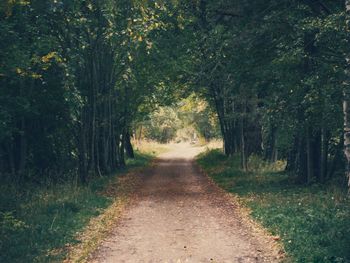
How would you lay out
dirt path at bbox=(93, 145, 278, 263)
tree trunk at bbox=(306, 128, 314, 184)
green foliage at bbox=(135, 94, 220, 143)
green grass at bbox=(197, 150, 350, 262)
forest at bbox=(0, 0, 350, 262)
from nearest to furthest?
1. green grass at bbox=(197, 150, 350, 262)
2. dirt path at bbox=(93, 145, 278, 263)
3. forest at bbox=(0, 0, 350, 262)
4. tree trunk at bbox=(306, 128, 314, 184)
5. green foliage at bbox=(135, 94, 220, 143)

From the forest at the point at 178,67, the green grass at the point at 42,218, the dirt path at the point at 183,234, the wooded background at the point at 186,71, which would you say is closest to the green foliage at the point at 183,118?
the forest at the point at 178,67

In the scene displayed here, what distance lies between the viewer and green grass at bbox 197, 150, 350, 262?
805 cm

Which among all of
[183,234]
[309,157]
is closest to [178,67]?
[309,157]

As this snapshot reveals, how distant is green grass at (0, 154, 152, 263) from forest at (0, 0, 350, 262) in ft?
2.28

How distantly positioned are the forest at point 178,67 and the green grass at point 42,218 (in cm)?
69

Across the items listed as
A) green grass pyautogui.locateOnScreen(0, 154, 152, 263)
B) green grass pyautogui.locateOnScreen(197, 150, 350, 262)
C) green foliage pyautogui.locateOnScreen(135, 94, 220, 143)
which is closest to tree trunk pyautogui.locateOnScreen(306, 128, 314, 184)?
green grass pyautogui.locateOnScreen(197, 150, 350, 262)

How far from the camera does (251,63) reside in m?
15.5

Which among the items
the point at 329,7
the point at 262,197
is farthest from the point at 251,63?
the point at 262,197

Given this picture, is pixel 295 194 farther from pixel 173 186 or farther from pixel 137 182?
pixel 137 182

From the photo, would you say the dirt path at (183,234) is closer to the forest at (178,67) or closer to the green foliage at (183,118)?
the forest at (178,67)

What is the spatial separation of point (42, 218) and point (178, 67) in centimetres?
1480

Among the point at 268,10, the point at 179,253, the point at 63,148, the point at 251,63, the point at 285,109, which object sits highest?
the point at 268,10

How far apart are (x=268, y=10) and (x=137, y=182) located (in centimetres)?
1064

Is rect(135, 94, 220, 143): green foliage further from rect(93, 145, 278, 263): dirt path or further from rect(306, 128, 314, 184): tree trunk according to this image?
rect(93, 145, 278, 263): dirt path
